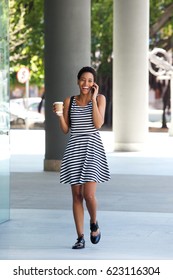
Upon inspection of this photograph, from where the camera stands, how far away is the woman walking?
34.8ft

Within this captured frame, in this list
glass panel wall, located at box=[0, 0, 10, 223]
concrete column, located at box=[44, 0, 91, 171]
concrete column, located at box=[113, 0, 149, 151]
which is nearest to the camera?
glass panel wall, located at box=[0, 0, 10, 223]

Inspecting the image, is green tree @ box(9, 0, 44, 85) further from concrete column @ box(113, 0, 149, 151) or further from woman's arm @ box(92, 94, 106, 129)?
woman's arm @ box(92, 94, 106, 129)

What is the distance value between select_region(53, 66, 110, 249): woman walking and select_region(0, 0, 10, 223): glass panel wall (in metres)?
2.23

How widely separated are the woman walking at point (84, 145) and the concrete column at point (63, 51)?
32.7 ft

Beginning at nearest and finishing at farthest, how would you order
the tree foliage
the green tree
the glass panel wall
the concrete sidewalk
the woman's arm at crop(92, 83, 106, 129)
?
the woman's arm at crop(92, 83, 106, 129), the concrete sidewalk, the glass panel wall, the tree foliage, the green tree

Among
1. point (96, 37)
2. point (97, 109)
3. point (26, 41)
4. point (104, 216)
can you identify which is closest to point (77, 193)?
point (97, 109)

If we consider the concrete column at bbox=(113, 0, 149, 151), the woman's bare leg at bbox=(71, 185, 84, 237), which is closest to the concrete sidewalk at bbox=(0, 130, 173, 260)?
the woman's bare leg at bbox=(71, 185, 84, 237)

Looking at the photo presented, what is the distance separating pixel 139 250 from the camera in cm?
1073

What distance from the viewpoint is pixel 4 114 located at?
12883 millimetres

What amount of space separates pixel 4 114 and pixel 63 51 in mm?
8141

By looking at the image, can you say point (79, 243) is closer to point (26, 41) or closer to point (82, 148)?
point (82, 148)

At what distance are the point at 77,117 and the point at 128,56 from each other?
57.0ft
